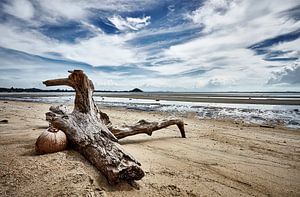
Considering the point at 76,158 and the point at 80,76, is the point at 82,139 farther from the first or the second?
the point at 80,76

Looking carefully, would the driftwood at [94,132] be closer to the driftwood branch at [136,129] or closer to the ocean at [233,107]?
the driftwood branch at [136,129]

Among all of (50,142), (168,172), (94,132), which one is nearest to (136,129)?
(94,132)

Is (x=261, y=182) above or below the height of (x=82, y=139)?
below

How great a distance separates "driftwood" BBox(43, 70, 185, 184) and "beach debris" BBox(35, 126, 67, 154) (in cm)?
24

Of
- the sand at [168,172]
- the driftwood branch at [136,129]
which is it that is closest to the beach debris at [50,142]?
the sand at [168,172]

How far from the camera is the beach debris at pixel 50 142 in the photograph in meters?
4.18

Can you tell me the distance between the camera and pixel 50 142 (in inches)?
166

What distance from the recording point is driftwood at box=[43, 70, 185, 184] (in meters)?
3.38

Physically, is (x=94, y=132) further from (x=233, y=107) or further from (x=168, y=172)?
(x=233, y=107)

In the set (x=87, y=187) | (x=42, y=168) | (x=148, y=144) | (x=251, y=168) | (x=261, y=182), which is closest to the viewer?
(x=87, y=187)

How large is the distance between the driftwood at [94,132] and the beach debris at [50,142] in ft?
0.80

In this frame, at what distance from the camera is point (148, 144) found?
6453 mm

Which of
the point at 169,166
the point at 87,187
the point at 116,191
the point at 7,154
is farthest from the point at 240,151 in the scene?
the point at 7,154

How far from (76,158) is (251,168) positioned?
3.75 m
